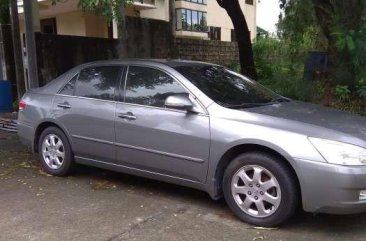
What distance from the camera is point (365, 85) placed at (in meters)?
8.91

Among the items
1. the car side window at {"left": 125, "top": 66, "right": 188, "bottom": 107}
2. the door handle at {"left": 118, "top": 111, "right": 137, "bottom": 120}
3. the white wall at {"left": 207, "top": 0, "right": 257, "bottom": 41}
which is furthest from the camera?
the white wall at {"left": 207, "top": 0, "right": 257, "bottom": 41}

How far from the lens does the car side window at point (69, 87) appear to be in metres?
6.31

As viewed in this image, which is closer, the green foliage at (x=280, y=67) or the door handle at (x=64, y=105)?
the door handle at (x=64, y=105)

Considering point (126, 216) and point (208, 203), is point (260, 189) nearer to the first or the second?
point (208, 203)

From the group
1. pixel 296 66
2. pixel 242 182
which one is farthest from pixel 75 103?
pixel 296 66

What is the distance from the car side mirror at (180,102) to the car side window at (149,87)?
0.63 feet

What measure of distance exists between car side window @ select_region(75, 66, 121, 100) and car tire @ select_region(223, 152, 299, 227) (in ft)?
6.14

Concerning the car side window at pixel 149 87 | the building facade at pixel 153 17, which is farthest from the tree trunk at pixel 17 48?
the car side window at pixel 149 87

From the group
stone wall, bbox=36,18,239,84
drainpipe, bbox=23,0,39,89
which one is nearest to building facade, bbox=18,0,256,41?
stone wall, bbox=36,18,239,84

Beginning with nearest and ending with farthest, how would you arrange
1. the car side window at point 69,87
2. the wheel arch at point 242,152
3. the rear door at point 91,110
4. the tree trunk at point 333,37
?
the wheel arch at point 242,152 < the rear door at point 91,110 < the car side window at point 69,87 < the tree trunk at point 333,37

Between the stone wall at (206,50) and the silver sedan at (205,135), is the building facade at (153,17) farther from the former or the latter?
the silver sedan at (205,135)

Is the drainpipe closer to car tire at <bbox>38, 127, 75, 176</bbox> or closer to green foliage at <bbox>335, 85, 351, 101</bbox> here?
car tire at <bbox>38, 127, 75, 176</bbox>

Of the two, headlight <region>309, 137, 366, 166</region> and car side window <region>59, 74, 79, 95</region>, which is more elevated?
car side window <region>59, 74, 79, 95</region>

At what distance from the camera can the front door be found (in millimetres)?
4992
